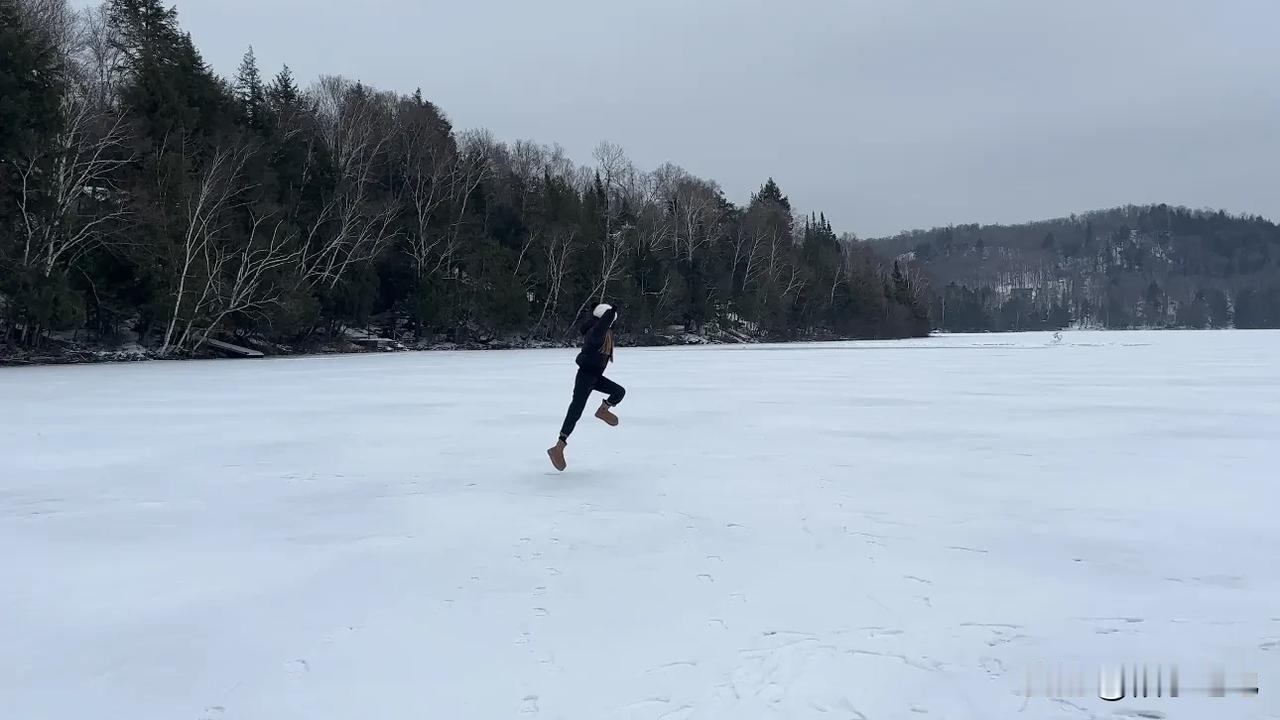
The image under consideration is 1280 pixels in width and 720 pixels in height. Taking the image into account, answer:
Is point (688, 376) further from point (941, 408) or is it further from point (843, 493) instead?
point (843, 493)

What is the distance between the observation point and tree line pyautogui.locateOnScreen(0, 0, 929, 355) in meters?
27.8

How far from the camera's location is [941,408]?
12.8 metres

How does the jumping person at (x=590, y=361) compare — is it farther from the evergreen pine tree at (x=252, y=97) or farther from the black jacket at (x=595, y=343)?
the evergreen pine tree at (x=252, y=97)

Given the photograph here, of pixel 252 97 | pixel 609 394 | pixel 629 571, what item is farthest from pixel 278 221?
pixel 629 571

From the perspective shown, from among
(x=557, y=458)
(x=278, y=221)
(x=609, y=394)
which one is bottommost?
(x=557, y=458)

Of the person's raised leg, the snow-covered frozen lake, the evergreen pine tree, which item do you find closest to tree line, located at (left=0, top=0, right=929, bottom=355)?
the evergreen pine tree

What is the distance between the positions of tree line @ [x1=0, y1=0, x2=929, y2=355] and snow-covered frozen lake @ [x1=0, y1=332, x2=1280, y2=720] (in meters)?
23.7

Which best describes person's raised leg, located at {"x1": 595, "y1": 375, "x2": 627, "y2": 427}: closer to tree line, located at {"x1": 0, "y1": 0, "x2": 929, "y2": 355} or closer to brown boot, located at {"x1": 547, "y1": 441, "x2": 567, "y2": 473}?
brown boot, located at {"x1": 547, "y1": 441, "x2": 567, "y2": 473}

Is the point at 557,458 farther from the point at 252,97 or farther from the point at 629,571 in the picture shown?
the point at 252,97

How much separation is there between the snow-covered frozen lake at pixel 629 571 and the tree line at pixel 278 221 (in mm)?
23656

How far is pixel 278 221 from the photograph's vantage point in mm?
36344

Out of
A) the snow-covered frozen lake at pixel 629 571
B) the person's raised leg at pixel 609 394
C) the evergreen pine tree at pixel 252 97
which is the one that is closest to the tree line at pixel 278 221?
the evergreen pine tree at pixel 252 97

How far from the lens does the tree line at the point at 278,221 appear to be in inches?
1094

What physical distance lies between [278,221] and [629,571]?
A: 3693cm
